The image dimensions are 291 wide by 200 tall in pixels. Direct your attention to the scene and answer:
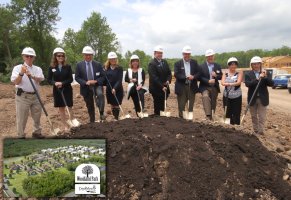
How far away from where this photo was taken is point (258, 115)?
782 cm

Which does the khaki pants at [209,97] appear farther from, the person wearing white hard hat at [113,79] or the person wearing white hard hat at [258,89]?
the person wearing white hard hat at [113,79]

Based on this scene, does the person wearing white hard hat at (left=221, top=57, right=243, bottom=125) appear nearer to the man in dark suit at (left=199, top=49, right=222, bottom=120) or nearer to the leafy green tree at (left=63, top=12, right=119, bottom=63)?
the man in dark suit at (left=199, top=49, right=222, bottom=120)

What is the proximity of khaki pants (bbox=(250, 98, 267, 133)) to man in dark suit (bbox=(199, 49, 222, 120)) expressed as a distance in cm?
87

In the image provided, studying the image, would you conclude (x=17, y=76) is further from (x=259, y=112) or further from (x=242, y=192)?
(x=259, y=112)

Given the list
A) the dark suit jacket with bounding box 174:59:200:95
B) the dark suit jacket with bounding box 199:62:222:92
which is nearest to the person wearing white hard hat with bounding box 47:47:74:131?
the dark suit jacket with bounding box 174:59:200:95

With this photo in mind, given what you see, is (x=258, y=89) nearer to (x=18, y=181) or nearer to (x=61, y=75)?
(x=61, y=75)

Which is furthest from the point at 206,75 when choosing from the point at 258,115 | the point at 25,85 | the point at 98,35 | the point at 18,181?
the point at 98,35

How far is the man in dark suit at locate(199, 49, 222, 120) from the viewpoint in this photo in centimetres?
805

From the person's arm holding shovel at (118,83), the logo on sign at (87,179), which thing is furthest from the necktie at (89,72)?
the logo on sign at (87,179)

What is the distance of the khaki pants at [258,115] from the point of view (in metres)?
7.67

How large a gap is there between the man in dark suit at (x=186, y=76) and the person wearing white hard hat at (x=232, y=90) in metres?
0.65

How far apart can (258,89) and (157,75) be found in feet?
6.99

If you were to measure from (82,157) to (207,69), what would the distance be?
4.61 meters

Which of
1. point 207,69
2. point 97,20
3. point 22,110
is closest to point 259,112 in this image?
point 207,69
